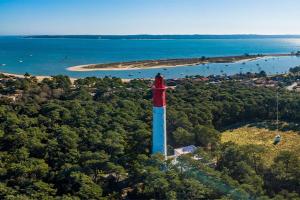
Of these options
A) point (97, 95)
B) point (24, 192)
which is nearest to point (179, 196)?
point (24, 192)

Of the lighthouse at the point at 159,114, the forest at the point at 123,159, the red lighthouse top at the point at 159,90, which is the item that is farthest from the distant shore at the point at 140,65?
the red lighthouse top at the point at 159,90

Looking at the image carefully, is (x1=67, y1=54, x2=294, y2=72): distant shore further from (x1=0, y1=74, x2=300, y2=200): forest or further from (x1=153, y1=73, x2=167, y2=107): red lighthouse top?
(x1=153, y1=73, x2=167, y2=107): red lighthouse top

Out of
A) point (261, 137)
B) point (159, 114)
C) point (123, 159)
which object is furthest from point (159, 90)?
point (261, 137)

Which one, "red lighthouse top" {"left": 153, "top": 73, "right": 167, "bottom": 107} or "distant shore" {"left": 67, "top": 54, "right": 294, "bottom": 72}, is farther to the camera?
"distant shore" {"left": 67, "top": 54, "right": 294, "bottom": 72}

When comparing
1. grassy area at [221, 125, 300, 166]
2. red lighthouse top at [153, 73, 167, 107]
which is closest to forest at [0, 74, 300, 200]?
grassy area at [221, 125, 300, 166]

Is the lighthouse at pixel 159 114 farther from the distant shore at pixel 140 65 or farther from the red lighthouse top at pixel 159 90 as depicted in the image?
the distant shore at pixel 140 65

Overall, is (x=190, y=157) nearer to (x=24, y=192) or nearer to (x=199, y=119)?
(x=24, y=192)
